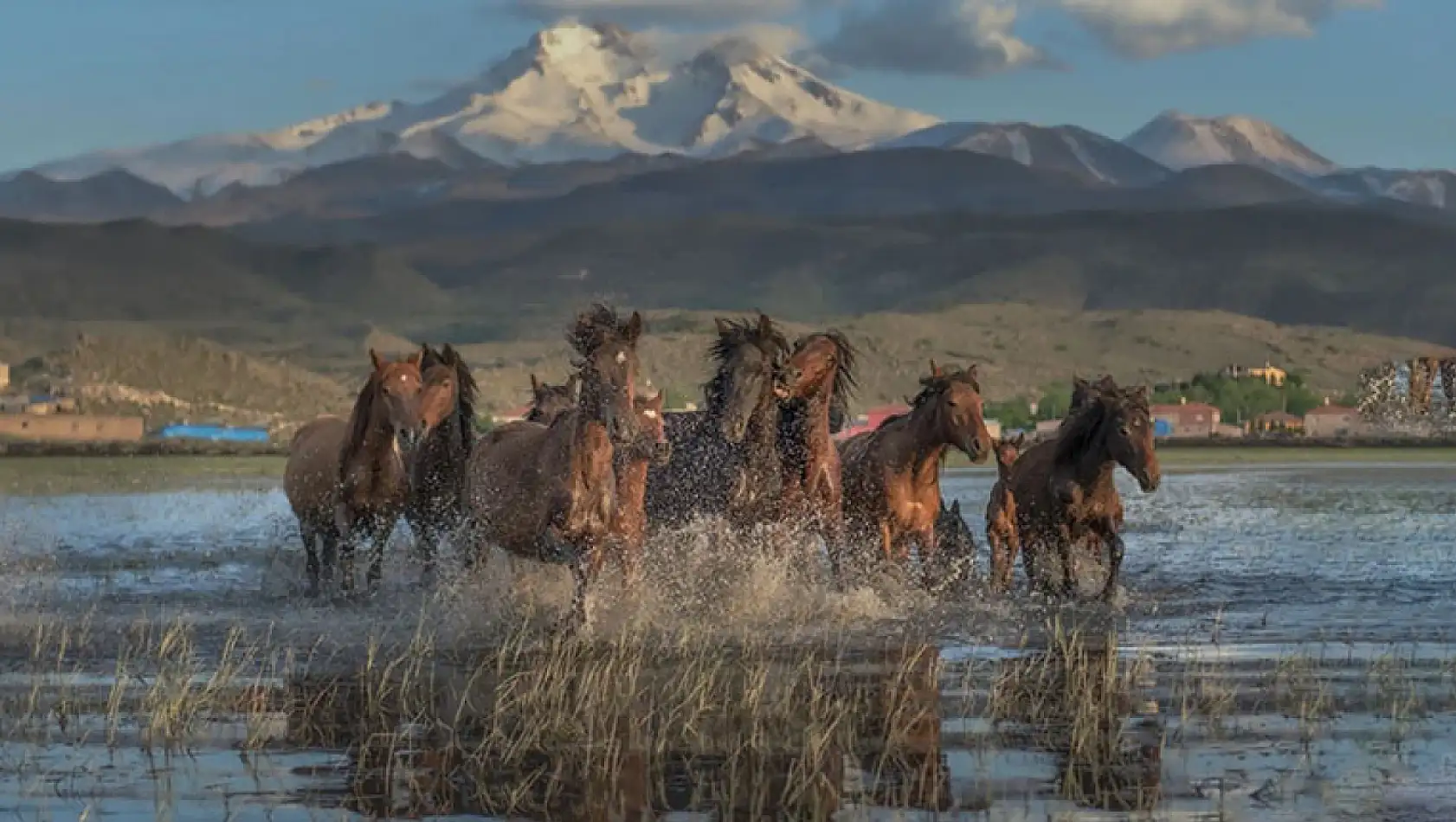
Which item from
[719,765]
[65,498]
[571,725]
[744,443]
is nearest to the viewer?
A: [719,765]

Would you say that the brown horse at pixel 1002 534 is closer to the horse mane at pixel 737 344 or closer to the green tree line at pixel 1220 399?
the horse mane at pixel 737 344

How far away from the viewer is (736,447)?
1628 cm

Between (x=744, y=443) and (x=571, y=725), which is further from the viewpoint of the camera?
(x=744, y=443)

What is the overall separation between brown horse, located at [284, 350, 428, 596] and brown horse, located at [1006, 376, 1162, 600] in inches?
173

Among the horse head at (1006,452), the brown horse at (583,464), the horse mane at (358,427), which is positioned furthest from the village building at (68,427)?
the brown horse at (583,464)

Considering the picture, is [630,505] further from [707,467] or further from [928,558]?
[928,558]

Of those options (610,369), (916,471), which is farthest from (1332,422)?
(610,369)

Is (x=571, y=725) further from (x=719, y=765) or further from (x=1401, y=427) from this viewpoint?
(x=1401, y=427)

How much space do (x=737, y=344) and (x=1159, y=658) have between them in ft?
12.7

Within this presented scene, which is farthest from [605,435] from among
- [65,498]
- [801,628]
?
[65,498]

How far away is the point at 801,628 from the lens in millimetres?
15383

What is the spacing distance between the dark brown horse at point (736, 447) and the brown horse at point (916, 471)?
1.14m

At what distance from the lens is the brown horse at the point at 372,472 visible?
17.5m

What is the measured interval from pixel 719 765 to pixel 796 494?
6284mm
